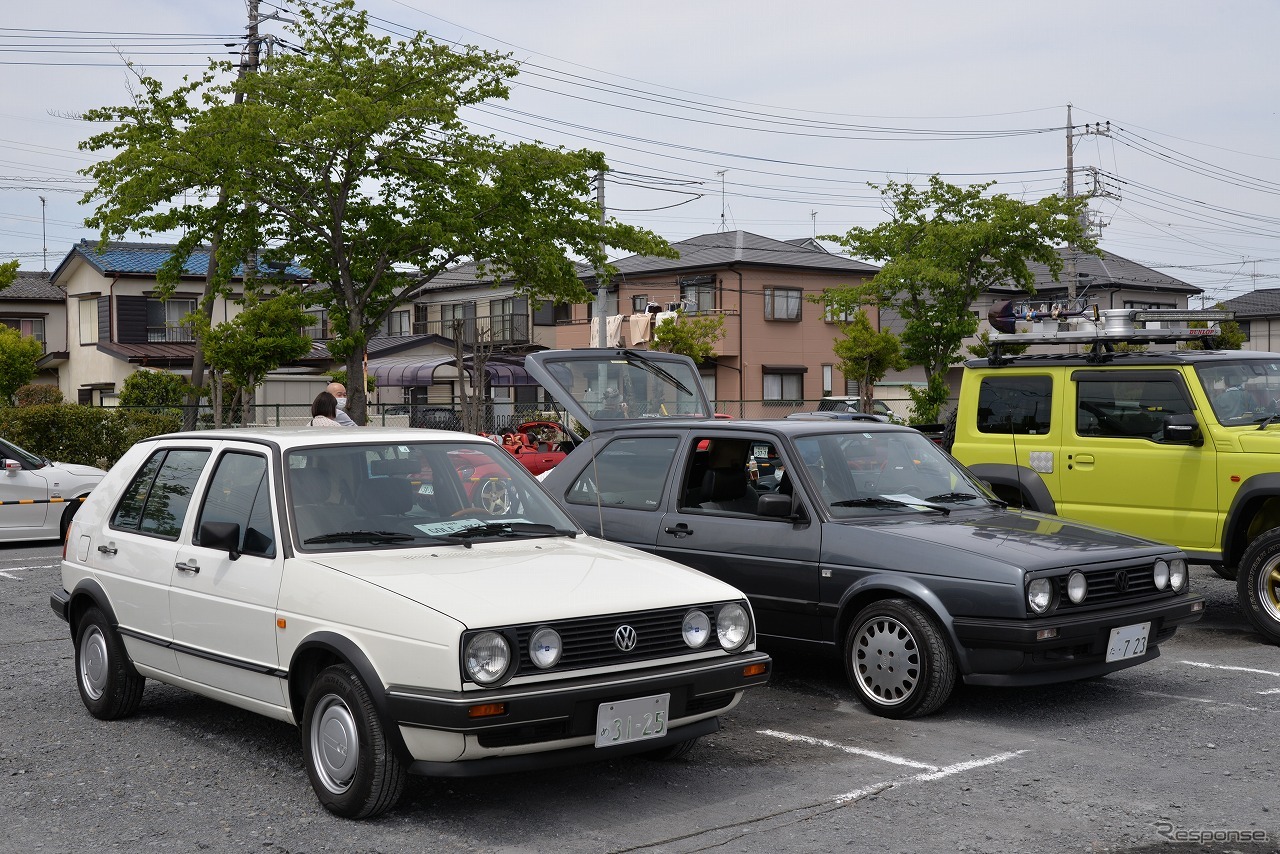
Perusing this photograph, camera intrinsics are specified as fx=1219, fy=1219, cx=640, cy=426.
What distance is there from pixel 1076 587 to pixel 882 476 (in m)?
1.34

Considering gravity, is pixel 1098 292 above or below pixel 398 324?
above

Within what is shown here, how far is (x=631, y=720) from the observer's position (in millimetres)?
4672

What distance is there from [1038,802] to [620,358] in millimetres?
6634

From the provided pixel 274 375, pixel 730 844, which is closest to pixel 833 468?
pixel 730 844

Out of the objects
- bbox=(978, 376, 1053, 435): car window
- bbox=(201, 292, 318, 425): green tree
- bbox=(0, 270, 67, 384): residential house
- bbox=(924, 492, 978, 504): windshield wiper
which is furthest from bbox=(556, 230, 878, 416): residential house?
bbox=(924, 492, 978, 504): windshield wiper

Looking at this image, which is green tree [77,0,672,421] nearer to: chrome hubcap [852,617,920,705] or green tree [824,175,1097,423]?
green tree [824,175,1097,423]

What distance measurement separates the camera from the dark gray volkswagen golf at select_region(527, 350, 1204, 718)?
6.12 metres

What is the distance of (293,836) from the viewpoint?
15.2 feet

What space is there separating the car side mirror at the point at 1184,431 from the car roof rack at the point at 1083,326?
2.61 feet

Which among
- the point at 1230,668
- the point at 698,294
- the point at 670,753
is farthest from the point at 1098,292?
the point at 670,753

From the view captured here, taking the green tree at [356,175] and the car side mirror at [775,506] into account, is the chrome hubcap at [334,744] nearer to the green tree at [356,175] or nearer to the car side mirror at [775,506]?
the car side mirror at [775,506]

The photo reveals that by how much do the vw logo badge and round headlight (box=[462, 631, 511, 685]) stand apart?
0.46 metres

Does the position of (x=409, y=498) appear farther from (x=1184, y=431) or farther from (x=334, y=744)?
(x=1184, y=431)

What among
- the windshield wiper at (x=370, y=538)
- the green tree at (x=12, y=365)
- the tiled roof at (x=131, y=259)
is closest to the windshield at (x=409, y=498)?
the windshield wiper at (x=370, y=538)
